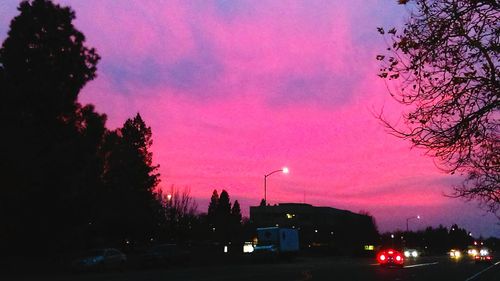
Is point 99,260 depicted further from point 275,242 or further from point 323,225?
point 323,225

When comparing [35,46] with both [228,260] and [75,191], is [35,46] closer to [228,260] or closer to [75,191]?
[75,191]

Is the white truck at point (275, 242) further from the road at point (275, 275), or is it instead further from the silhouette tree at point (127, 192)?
the road at point (275, 275)

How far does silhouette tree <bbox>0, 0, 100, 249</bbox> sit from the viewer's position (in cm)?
4016

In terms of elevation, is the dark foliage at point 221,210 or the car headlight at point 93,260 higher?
the dark foliage at point 221,210

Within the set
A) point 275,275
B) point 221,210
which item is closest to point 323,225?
point 221,210

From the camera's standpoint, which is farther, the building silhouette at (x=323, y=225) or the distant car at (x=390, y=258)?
the building silhouette at (x=323, y=225)

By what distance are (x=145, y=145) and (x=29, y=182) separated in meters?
35.6

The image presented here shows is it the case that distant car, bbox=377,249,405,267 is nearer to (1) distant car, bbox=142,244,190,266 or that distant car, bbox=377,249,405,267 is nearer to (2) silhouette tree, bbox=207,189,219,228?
(1) distant car, bbox=142,244,190,266

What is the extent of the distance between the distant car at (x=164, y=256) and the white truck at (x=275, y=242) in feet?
33.5

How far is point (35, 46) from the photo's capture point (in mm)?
42875

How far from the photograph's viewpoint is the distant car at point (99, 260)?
133 feet

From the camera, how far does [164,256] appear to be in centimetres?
4775

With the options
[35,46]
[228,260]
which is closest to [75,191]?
[35,46]

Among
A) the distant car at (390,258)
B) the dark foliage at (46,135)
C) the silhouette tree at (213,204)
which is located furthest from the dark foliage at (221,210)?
the dark foliage at (46,135)
